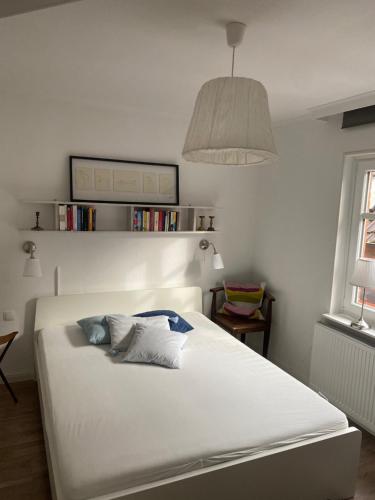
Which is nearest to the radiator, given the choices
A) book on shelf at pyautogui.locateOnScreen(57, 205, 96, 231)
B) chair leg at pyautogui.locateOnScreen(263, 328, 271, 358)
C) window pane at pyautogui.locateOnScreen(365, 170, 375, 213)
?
chair leg at pyautogui.locateOnScreen(263, 328, 271, 358)

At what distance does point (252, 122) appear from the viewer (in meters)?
1.58

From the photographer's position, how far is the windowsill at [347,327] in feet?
9.30

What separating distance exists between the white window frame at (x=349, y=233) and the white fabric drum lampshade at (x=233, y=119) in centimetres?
162

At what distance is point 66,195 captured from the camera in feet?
11.0

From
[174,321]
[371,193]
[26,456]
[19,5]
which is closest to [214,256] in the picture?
[174,321]

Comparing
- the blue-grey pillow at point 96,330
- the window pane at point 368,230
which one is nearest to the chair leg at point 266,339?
the window pane at point 368,230

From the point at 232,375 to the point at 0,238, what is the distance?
7.11ft

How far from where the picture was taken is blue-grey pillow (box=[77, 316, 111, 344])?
2.95 metres

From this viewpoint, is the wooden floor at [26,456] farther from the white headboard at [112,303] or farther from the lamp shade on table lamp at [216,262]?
the lamp shade on table lamp at [216,262]

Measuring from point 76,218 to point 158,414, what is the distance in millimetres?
1864

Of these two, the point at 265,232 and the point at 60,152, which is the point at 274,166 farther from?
the point at 60,152

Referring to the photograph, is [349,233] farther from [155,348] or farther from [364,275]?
[155,348]

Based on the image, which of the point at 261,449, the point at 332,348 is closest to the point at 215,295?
the point at 332,348

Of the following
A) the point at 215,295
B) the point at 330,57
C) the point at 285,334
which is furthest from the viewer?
the point at 215,295
